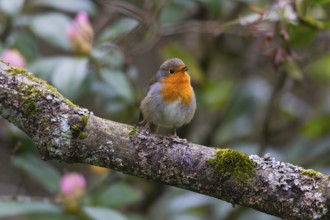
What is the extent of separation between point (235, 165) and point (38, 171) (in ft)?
6.87

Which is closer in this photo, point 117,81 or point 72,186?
point 72,186

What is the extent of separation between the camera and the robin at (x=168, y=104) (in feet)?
10.7

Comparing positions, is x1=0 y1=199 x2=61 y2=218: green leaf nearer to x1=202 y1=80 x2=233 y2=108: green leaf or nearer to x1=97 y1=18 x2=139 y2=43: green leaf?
x1=97 y1=18 x2=139 y2=43: green leaf

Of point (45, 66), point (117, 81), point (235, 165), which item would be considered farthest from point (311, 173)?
point (45, 66)

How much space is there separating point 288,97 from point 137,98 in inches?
56.6

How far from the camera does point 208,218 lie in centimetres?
461

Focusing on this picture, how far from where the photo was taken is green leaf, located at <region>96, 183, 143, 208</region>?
3889mm

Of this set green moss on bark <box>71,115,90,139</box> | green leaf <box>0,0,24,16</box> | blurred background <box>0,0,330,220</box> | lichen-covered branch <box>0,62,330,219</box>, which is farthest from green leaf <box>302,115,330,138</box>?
green moss on bark <box>71,115,90,139</box>

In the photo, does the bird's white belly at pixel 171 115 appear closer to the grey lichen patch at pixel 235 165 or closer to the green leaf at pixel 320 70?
the grey lichen patch at pixel 235 165

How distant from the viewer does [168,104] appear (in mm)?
3291

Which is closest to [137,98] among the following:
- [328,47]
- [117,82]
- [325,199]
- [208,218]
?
[117,82]

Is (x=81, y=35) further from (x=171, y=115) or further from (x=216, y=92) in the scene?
(x=216, y=92)

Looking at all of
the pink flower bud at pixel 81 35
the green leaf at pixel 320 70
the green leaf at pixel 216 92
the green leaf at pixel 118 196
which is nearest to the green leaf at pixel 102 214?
the green leaf at pixel 118 196

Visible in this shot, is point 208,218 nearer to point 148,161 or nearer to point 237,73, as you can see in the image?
point 237,73
